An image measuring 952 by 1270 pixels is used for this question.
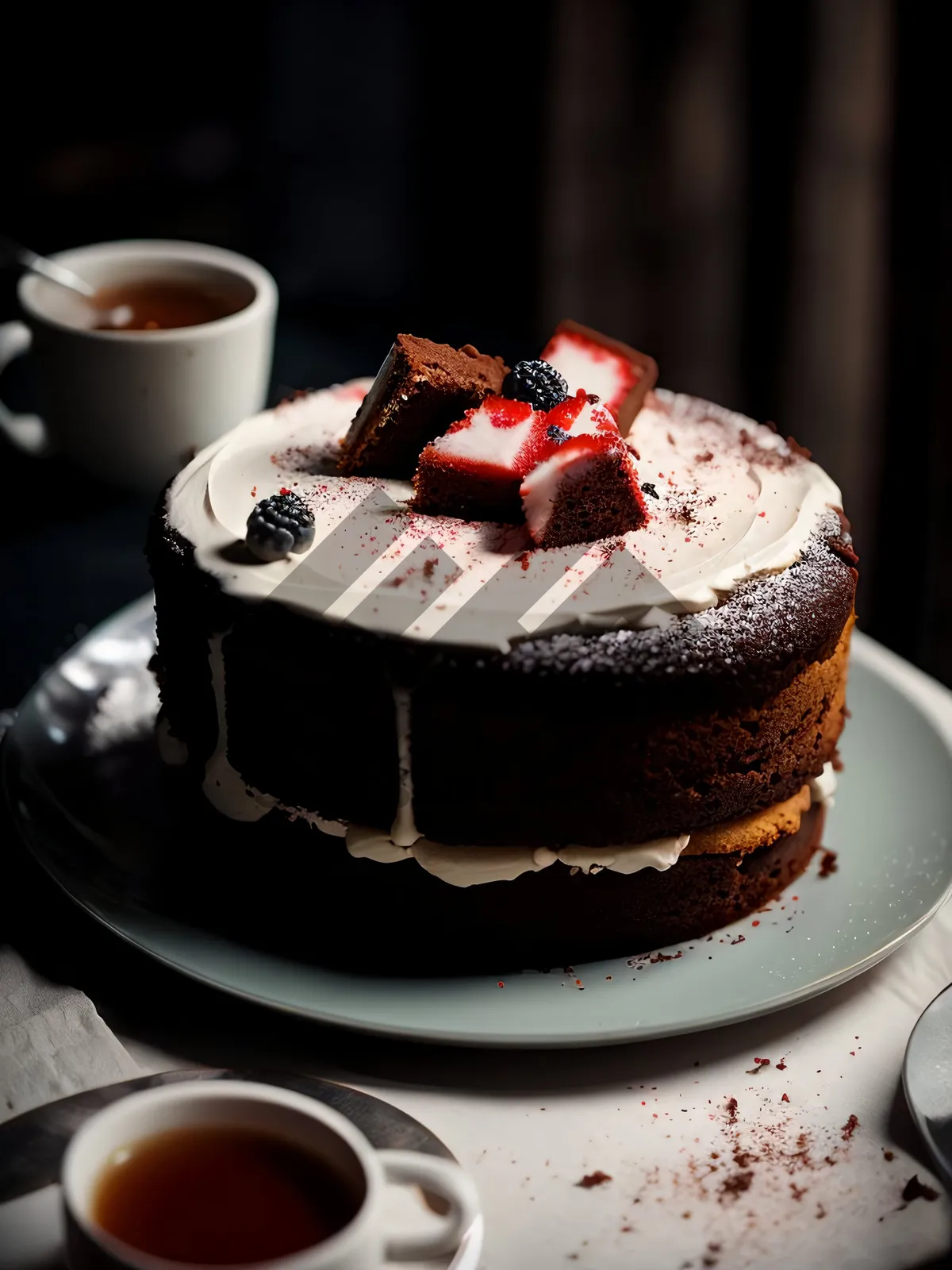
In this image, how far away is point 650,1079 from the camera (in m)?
2.06

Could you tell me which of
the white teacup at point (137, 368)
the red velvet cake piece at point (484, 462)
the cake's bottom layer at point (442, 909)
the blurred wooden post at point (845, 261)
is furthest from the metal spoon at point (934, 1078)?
the blurred wooden post at point (845, 261)

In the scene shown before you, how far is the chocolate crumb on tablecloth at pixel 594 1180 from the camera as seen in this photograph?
1.86 m

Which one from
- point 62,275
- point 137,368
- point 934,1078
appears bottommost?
point 934,1078

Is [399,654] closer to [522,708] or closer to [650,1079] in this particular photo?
[522,708]

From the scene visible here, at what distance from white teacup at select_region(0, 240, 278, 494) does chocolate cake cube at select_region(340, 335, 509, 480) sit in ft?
3.34

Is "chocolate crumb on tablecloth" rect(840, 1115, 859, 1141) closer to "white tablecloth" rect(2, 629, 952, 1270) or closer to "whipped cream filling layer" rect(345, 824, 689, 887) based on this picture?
"white tablecloth" rect(2, 629, 952, 1270)

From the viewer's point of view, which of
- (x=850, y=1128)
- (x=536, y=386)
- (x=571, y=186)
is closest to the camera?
(x=850, y=1128)

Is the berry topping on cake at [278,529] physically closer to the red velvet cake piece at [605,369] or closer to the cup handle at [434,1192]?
the red velvet cake piece at [605,369]

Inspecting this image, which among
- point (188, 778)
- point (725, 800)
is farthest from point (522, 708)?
point (188, 778)

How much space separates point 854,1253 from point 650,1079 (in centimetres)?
38

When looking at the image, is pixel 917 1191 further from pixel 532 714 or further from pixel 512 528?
pixel 512 528

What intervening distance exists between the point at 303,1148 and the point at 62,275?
2501 millimetres

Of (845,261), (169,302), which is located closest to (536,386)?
(169,302)

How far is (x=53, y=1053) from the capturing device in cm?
197
